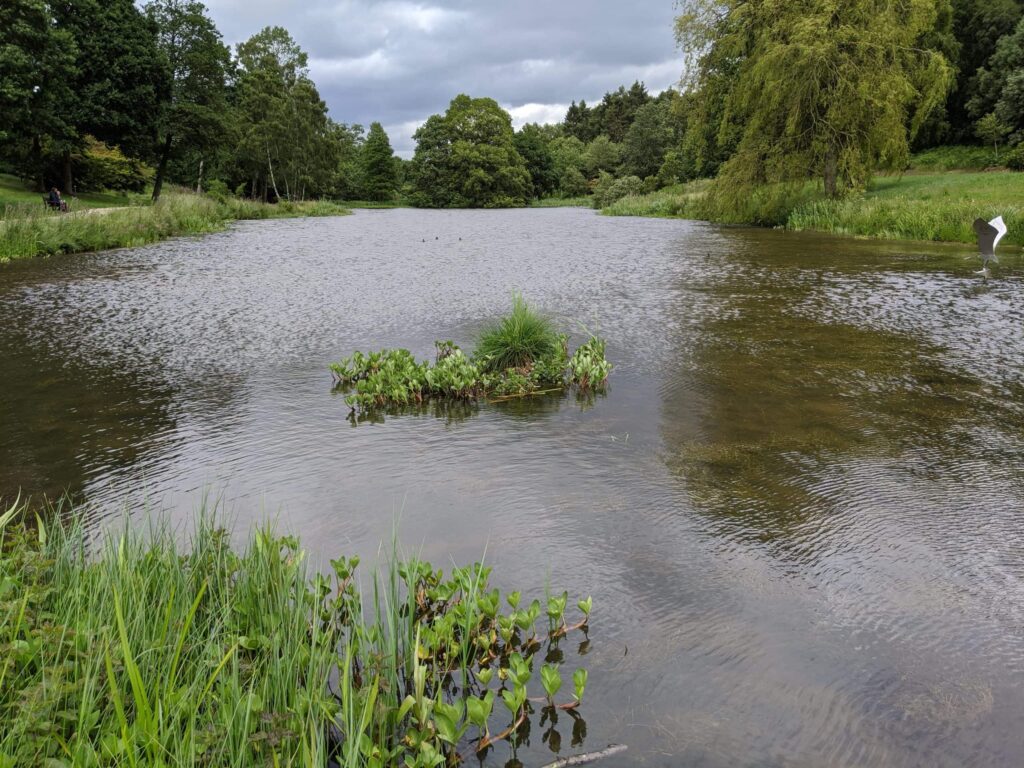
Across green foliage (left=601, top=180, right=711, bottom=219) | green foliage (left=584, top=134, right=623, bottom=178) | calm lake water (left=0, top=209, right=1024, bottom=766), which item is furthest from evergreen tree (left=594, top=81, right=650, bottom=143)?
calm lake water (left=0, top=209, right=1024, bottom=766)

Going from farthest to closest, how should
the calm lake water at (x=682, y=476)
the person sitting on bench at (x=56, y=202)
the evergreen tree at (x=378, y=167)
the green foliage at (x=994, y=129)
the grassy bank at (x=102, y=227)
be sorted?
1. the evergreen tree at (x=378, y=167)
2. the green foliage at (x=994, y=129)
3. the person sitting on bench at (x=56, y=202)
4. the grassy bank at (x=102, y=227)
5. the calm lake water at (x=682, y=476)

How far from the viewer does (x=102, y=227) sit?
23.0 metres

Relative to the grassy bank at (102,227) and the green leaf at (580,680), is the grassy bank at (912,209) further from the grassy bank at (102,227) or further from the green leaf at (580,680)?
the grassy bank at (102,227)

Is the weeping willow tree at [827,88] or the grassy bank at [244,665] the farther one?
the weeping willow tree at [827,88]

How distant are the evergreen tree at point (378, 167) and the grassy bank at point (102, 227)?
2086 inches

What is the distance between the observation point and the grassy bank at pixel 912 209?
2088 cm

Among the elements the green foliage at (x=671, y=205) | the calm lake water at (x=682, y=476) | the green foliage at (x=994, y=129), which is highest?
the green foliage at (x=994, y=129)

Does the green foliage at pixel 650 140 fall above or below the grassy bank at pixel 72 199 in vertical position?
above

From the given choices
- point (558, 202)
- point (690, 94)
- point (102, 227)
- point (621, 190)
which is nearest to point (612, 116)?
point (558, 202)

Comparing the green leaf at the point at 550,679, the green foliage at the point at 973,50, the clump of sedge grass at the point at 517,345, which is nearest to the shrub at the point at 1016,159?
the green foliage at the point at 973,50

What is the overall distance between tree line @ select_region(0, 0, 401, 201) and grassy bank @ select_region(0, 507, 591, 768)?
3098 cm

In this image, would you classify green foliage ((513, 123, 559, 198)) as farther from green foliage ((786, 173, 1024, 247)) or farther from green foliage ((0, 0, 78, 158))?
green foliage ((786, 173, 1024, 247))

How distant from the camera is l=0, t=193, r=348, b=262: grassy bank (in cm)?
1995

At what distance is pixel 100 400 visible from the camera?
24.6 ft
